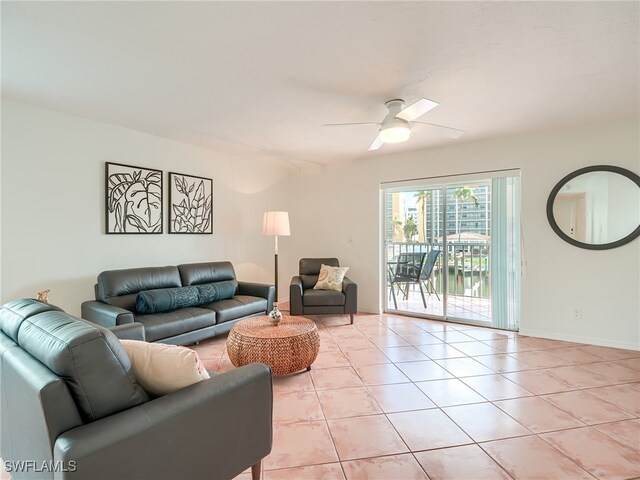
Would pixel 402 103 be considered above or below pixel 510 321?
above

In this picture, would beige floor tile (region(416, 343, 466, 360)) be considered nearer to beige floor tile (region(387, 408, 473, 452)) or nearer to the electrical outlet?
beige floor tile (region(387, 408, 473, 452))

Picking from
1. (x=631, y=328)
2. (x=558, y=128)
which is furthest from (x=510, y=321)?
(x=558, y=128)

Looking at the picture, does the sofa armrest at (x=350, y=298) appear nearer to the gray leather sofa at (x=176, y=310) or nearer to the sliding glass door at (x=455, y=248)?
the sliding glass door at (x=455, y=248)

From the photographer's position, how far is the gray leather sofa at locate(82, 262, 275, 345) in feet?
9.54

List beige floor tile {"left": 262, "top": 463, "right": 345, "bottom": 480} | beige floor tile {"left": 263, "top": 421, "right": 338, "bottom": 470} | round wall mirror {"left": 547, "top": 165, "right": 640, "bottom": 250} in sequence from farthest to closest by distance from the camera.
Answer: round wall mirror {"left": 547, "top": 165, "right": 640, "bottom": 250}
beige floor tile {"left": 263, "top": 421, "right": 338, "bottom": 470}
beige floor tile {"left": 262, "top": 463, "right": 345, "bottom": 480}

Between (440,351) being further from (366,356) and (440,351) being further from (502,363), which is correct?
(366,356)

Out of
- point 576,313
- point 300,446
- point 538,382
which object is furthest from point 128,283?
point 576,313

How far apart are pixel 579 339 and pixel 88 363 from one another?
449cm

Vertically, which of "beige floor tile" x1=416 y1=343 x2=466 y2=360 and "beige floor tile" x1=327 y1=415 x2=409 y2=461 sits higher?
"beige floor tile" x1=416 y1=343 x2=466 y2=360

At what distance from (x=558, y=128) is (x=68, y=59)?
4573mm

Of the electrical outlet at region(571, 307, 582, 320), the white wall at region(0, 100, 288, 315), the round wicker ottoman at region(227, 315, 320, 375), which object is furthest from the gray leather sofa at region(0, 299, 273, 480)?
the electrical outlet at region(571, 307, 582, 320)

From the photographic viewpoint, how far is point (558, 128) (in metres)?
3.60

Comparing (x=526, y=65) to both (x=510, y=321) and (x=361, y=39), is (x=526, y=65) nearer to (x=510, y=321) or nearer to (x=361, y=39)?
(x=361, y=39)

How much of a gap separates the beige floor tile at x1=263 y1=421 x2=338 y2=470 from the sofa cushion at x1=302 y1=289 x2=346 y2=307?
88.5 inches
